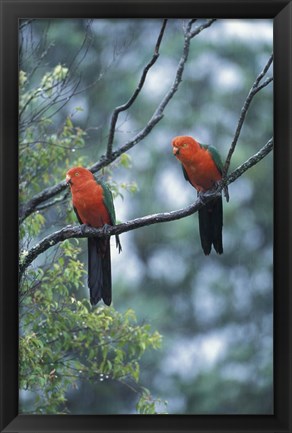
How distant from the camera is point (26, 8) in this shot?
2.09 meters

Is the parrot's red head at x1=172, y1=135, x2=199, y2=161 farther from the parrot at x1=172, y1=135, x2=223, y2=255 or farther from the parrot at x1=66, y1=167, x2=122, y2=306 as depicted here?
the parrot at x1=66, y1=167, x2=122, y2=306

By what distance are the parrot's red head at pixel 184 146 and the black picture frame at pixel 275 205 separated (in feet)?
0.88

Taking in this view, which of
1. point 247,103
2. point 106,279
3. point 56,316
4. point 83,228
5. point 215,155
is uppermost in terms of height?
point 247,103

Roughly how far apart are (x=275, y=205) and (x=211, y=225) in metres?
0.22

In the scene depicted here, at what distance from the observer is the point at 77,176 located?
2.11 metres

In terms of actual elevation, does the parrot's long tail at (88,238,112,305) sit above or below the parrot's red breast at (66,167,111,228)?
below

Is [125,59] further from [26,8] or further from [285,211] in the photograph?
[285,211]

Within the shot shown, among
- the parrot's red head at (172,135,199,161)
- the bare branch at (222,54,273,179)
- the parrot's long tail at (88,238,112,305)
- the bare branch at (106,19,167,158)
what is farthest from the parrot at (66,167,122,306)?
the bare branch at (222,54,273,179)

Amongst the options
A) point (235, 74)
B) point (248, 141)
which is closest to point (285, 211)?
point (248, 141)

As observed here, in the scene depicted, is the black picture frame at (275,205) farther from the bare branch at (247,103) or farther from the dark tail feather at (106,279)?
the dark tail feather at (106,279)

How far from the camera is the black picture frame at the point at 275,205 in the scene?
2.06 m

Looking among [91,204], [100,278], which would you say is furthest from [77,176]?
[100,278]

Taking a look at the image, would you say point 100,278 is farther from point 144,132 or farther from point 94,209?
point 144,132

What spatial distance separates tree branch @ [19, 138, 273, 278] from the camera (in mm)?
2092
